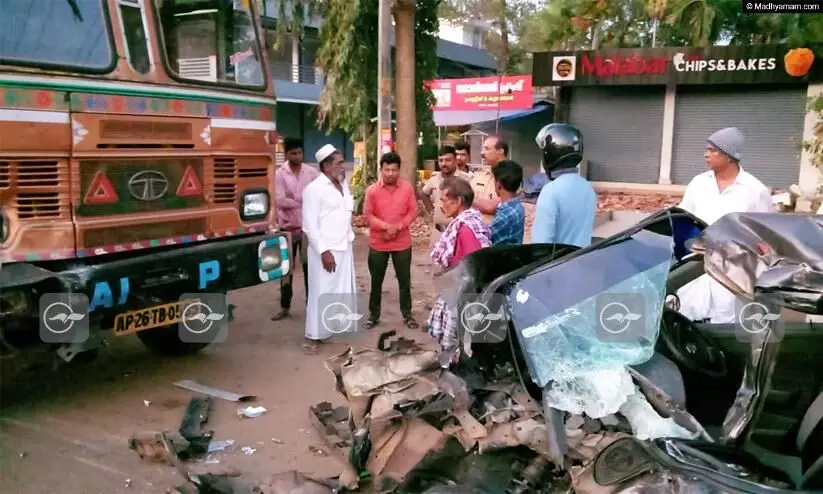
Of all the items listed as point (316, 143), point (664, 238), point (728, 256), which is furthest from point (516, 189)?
point (316, 143)

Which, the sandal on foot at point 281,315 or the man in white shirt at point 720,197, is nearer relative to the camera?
the man in white shirt at point 720,197

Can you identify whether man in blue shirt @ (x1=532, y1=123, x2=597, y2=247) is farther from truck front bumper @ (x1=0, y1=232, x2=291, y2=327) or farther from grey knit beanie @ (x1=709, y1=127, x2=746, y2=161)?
truck front bumper @ (x1=0, y1=232, x2=291, y2=327)


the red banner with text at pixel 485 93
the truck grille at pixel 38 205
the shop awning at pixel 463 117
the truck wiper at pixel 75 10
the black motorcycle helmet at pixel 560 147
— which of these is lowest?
the truck grille at pixel 38 205

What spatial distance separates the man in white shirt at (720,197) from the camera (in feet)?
15.0

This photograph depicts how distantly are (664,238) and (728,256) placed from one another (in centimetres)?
70

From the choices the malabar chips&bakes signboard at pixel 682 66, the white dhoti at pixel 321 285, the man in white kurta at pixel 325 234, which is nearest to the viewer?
the man in white kurta at pixel 325 234

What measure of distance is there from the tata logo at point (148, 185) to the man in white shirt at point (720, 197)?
3.25m

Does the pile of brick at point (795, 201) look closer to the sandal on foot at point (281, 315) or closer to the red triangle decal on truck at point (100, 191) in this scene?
the sandal on foot at point (281, 315)

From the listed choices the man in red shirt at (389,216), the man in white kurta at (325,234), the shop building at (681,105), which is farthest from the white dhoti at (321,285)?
the shop building at (681,105)

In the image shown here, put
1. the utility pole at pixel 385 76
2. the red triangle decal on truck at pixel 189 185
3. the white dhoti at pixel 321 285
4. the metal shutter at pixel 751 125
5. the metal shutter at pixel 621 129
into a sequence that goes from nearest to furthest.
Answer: the red triangle decal on truck at pixel 189 185 → the white dhoti at pixel 321 285 → the utility pole at pixel 385 76 → the metal shutter at pixel 751 125 → the metal shutter at pixel 621 129

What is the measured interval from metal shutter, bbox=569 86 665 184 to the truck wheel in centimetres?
1568

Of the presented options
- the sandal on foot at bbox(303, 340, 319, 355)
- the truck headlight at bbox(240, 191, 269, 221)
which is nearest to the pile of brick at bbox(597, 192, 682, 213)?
the sandal on foot at bbox(303, 340, 319, 355)

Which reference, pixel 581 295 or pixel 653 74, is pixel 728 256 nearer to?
pixel 581 295

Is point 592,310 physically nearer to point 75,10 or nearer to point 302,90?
point 75,10
